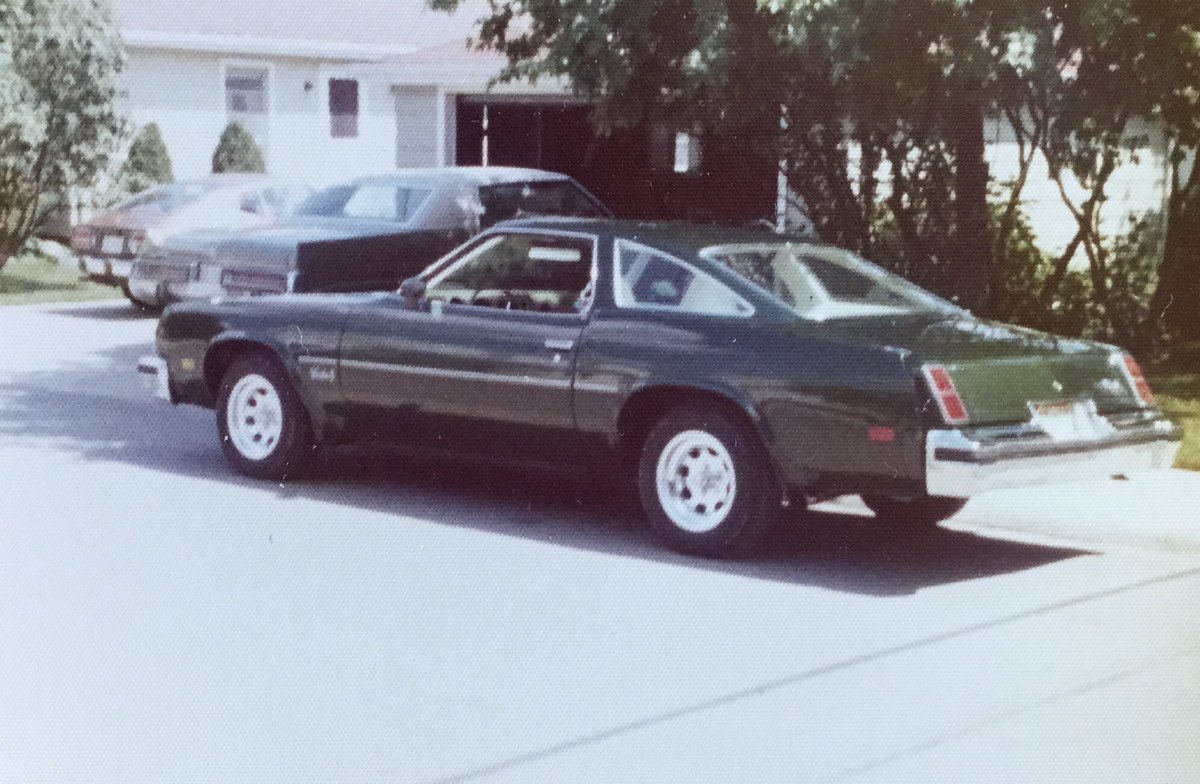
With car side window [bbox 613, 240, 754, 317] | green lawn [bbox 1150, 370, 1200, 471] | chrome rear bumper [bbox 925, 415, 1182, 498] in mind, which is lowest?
green lawn [bbox 1150, 370, 1200, 471]

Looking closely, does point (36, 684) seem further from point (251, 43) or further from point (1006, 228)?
point (251, 43)

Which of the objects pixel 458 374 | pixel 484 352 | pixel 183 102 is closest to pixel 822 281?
pixel 484 352

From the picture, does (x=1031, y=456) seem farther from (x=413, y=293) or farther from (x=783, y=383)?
(x=413, y=293)

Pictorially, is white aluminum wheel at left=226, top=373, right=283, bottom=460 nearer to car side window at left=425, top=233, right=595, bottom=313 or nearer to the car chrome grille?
car side window at left=425, top=233, right=595, bottom=313

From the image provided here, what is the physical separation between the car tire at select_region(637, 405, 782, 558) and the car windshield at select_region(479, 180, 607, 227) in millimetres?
7577

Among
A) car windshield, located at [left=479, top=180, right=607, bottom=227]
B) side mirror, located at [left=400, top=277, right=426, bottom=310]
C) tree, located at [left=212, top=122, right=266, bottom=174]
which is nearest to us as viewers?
side mirror, located at [left=400, top=277, right=426, bottom=310]

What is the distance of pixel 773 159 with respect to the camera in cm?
1409

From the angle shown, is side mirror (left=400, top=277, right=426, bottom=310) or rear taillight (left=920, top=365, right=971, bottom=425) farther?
side mirror (left=400, top=277, right=426, bottom=310)

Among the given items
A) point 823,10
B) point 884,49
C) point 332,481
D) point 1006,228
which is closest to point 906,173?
point 1006,228

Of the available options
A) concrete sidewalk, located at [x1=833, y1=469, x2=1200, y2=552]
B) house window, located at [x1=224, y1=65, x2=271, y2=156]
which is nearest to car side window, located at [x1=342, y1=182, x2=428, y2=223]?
concrete sidewalk, located at [x1=833, y1=469, x2=1200, y2=552]

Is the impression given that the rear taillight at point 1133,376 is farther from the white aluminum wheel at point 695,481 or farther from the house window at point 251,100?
the house window at point 251,100

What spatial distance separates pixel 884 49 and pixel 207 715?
742 cm

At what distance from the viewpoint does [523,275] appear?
887 centimetres

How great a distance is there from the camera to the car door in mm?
8406
